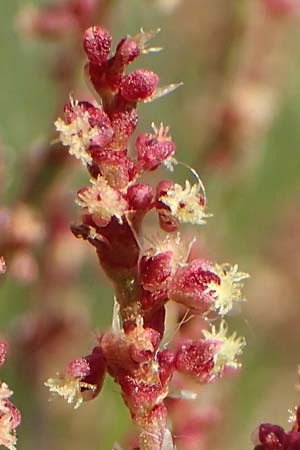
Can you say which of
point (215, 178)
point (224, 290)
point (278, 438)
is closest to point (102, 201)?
point (224, 290)

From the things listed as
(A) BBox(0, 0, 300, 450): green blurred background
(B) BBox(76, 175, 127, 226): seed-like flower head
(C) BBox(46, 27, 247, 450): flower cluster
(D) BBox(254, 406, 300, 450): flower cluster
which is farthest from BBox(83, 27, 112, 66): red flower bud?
(A) BBox(0, 0, 300, 450): green blurred background

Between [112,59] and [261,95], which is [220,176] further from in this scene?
[112,59]

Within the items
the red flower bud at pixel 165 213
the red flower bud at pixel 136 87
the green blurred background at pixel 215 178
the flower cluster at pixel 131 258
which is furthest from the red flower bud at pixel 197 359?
the green blurred background at pixel 215 178

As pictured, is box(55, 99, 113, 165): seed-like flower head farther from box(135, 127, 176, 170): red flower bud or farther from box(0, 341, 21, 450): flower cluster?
box(0, 341, 21, 450): flower cluster

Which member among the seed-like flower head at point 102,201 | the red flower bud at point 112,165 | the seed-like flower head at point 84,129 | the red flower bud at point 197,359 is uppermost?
the seed-like flower head at point 84,129

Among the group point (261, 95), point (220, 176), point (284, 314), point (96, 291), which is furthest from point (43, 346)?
point (96, 291)

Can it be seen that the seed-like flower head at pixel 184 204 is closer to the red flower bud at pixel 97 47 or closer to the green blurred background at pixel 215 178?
the red flower bud at pixel 97 47

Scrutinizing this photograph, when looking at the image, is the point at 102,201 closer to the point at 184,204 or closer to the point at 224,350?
the point at 184,204
